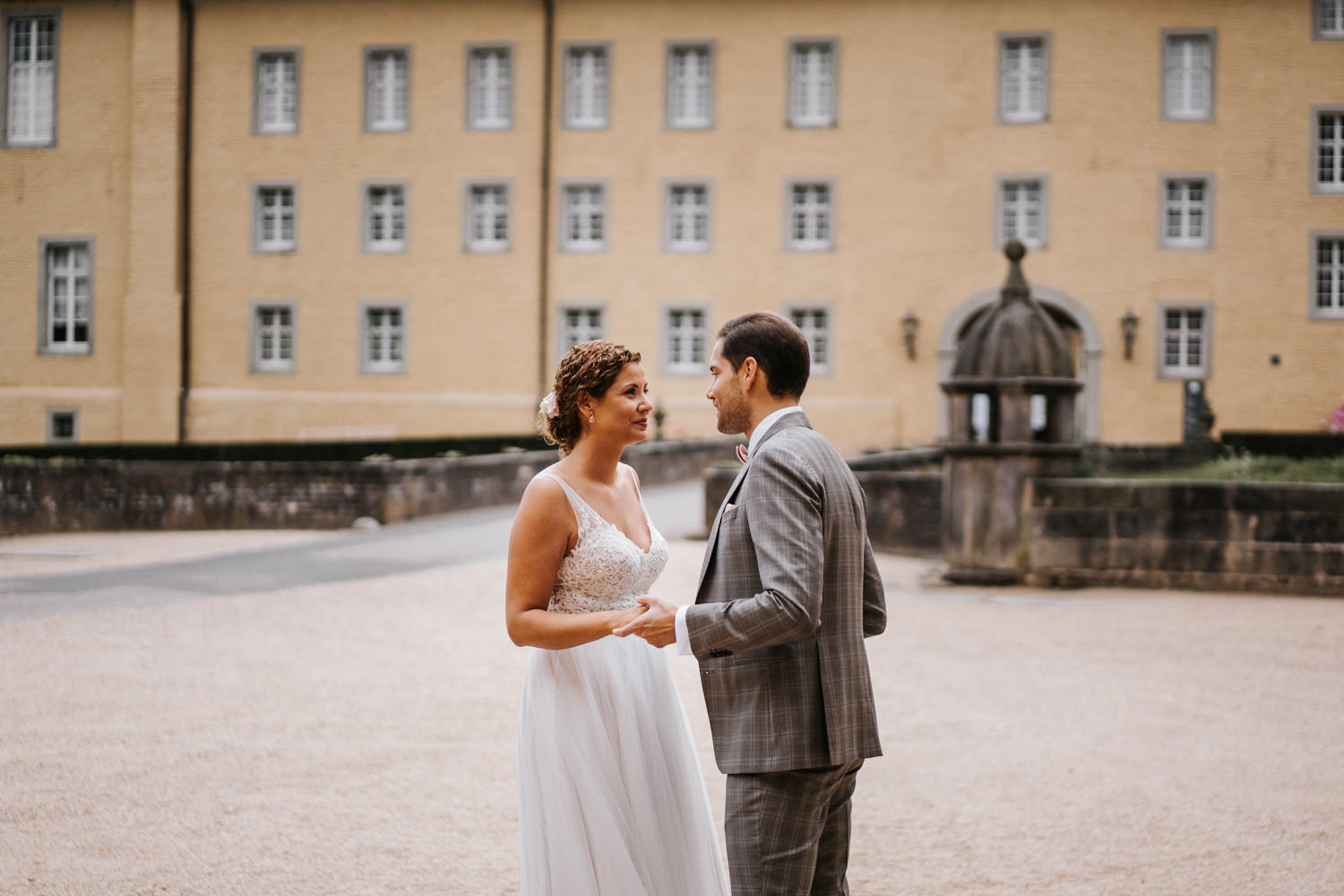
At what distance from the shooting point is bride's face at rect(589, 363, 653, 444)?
3322 millimetres

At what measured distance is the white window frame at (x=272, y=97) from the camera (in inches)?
1250

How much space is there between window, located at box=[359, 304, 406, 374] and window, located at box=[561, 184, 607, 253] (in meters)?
4.58

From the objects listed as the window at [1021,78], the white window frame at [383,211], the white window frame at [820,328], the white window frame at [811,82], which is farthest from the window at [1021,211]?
the white window frame at [383,211]

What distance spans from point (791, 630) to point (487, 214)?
1161 inches

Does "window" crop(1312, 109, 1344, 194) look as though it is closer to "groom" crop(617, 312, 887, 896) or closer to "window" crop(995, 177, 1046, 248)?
"window" crop(995, 177, 1046, 248)

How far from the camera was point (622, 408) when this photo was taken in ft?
10.9

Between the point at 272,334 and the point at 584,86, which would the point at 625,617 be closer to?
the point at 584,86

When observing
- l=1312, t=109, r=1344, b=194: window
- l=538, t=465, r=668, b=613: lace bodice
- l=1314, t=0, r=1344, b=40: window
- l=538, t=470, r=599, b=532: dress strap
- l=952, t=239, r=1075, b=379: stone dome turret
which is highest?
l=1314, t=0, r=1344, b=40: window

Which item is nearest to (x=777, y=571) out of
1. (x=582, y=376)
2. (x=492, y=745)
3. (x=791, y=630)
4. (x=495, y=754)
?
(x=791, y=630)

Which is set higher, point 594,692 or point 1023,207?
point 1023,207

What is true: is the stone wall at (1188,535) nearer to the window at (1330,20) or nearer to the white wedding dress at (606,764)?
the white wedding dress at (606,764)

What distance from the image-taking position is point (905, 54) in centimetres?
2945

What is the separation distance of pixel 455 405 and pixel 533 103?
24.9ft

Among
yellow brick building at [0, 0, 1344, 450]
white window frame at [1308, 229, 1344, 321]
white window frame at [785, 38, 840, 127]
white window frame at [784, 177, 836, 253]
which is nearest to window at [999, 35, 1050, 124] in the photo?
yellow brick building at [0, 0, 1344, 450]
